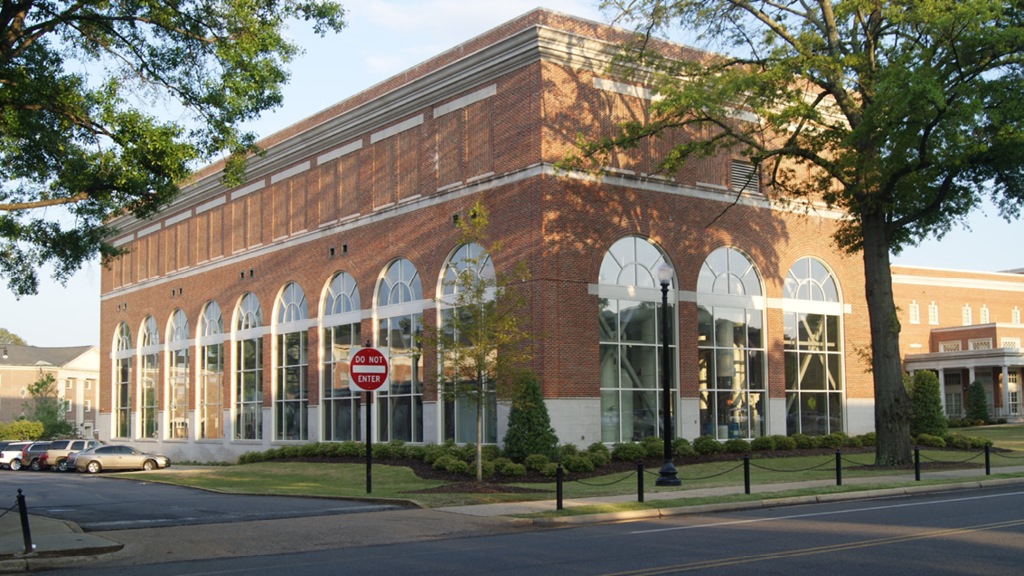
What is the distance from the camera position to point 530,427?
26672mm

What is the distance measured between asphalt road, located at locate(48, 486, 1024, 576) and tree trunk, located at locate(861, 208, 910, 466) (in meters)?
11.5

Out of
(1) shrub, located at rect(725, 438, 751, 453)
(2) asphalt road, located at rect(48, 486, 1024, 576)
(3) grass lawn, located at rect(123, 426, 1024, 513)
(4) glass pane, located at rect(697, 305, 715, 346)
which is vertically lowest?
(3) grass lawn, located at rect(123, 426, 1024, 513)

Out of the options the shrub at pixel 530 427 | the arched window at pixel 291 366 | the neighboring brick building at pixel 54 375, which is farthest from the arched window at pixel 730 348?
the neighboring brick building at pixel 54 375

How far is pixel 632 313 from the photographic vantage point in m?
30.2

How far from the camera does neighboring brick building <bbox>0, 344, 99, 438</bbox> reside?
326 ft

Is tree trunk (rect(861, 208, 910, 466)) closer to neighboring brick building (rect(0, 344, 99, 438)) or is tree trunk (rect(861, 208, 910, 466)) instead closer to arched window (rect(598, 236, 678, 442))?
arched window (rect(598, 236, 678, 442))

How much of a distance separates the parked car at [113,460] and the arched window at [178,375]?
8734 millimetres

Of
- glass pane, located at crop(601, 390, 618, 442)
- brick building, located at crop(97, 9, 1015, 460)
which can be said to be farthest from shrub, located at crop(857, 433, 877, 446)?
glass pane, located at crop(601, 390, 618, 442)

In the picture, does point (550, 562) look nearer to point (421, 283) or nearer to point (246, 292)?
point (421, 283)

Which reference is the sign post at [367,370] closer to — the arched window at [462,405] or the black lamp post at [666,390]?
the black lamp post at [666,390]

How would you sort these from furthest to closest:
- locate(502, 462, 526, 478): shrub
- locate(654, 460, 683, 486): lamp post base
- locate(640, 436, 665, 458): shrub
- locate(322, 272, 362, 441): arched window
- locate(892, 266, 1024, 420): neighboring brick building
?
locate(892, 266, 1024, 420): neighboring brick building < locate(322, 272, 362, 441): arched window < locate(640, 436, 665, 458): shrub < locate(502, 462, 526, 478): shrub < locate(654, 460, 683, 486): lamp post base

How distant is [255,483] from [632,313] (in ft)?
43.4

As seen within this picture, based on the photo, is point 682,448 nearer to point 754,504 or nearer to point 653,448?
point 653,448

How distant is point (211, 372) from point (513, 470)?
26678mm
